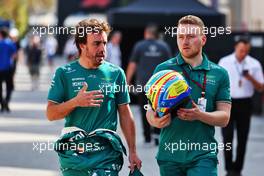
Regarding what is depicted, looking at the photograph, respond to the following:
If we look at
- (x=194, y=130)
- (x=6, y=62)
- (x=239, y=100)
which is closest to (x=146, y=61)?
(x=239, y=100)

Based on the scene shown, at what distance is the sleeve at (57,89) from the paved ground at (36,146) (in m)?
5.10

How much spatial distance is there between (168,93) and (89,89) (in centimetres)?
63

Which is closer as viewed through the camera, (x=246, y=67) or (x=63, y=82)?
(x=63, y=82)

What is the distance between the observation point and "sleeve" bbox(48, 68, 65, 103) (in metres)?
6.59

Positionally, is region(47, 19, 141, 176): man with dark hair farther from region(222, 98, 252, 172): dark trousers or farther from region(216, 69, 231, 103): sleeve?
region(222, 98, 252, 172): dark trousers

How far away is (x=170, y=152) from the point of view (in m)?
6.65

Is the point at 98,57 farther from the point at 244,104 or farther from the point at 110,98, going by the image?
the point at 244,104

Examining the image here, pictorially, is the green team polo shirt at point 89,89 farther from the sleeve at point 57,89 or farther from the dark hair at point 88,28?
the dark hair at point 88,28

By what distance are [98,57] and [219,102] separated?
100cm

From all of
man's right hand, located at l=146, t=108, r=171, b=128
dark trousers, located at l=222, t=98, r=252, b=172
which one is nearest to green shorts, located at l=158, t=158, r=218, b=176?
man's right hand, located at l=146, t=108, r=171, b=128

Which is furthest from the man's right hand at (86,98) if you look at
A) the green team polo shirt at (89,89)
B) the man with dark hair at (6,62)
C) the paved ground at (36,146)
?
the man with dark hair at (6,62)

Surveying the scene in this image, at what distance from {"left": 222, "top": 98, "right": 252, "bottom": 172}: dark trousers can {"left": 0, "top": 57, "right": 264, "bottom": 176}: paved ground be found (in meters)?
0.28

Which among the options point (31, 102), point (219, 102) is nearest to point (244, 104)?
point (219, 102)

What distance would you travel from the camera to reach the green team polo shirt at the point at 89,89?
6.57 meters
